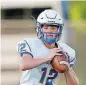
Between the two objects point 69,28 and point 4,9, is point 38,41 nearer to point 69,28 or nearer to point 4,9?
point 69,28

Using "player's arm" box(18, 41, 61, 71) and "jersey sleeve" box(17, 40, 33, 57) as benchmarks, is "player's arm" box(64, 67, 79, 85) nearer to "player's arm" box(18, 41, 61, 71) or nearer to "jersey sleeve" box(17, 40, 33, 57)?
"player's arm" box(18, 41, 61, 71)

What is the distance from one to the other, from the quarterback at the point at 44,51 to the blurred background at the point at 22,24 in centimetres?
710

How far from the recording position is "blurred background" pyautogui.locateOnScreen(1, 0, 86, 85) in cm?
1290

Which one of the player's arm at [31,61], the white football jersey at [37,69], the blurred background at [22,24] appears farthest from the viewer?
the blurred background at [22,24]

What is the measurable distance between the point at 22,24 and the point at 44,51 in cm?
984

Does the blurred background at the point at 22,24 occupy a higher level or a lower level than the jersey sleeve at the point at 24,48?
lower

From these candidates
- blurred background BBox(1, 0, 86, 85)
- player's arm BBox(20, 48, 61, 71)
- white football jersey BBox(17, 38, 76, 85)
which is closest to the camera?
player's arm BBox(20, 48, 61, 71)

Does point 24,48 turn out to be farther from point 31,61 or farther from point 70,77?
point 70,77

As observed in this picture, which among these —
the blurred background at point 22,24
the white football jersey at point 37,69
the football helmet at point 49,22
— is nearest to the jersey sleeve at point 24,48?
the white football jersey at point 37,69

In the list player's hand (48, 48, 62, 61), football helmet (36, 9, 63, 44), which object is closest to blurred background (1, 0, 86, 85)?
football helmet (36, 9, 63, 44)

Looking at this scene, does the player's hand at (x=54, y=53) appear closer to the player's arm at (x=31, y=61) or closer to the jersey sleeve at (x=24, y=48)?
the player's arm at (x=31, y=61)

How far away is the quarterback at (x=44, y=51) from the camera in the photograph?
4.54m

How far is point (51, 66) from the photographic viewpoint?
463 centimetres

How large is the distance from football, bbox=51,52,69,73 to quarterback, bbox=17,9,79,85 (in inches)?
1.1
